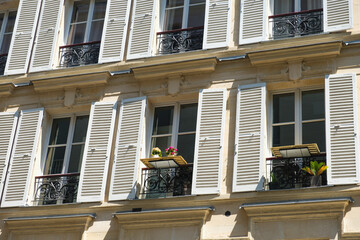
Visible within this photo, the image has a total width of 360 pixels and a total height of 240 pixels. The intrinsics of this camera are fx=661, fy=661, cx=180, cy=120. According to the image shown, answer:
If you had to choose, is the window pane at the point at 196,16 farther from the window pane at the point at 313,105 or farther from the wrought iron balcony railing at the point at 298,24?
the window pane at the point at 313,105

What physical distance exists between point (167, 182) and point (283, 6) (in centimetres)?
408

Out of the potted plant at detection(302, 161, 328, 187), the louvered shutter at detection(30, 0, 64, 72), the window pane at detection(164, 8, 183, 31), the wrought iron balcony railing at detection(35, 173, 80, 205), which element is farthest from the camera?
the louvered shutter at detection(30, 0, 64, 72)

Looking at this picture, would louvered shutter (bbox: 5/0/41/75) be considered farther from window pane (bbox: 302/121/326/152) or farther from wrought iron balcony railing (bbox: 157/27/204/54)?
window pane (bbox: 302/121/326/152)

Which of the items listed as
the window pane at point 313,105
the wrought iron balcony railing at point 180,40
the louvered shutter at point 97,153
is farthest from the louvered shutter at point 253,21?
the louvered shutter at point 97,153

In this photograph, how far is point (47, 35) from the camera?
46.2 feet

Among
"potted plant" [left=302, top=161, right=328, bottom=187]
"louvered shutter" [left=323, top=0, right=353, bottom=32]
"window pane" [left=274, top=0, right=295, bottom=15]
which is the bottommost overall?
"potted plant" [left=302, top=161, right=328, bottom=187]

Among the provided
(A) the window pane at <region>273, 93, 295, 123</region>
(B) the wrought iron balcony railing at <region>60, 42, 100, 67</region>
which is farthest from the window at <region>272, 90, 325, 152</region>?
(B) the wrought iron balcony railing at <region>60, 42, 100, 67</region>

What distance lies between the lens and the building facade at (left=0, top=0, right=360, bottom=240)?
10.7 m

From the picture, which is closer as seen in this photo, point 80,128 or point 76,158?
point 76,158

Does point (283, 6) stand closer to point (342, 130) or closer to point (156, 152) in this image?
point (342, 130)

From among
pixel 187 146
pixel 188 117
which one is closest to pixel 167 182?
pixel 187 146

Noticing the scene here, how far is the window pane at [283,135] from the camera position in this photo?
1141 cm

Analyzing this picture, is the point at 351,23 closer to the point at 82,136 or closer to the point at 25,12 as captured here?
the point at 82,136

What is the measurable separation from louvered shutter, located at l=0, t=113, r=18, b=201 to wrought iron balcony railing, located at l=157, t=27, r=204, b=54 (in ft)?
10.7
